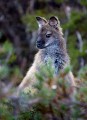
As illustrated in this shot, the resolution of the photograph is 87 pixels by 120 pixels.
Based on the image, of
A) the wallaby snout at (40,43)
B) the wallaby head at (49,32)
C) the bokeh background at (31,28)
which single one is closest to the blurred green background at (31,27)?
the bokeh background at (31,28)

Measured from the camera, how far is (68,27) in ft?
52.8

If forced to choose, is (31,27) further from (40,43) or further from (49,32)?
(40,43)

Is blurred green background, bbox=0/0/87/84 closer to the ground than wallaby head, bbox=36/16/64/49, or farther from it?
farther from it

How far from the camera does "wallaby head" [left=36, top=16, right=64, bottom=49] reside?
8.99 m

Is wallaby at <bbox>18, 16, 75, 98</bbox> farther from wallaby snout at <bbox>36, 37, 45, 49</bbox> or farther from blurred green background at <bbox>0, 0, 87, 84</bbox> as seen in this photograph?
blurred green background at <bbox>0, 0, 87, 84</bbox>

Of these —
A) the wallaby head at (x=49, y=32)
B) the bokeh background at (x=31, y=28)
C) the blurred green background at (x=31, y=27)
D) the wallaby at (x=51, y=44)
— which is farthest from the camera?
the blurred green background at (x=31, y=27)

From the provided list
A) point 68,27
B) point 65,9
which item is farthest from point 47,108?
point 65,9

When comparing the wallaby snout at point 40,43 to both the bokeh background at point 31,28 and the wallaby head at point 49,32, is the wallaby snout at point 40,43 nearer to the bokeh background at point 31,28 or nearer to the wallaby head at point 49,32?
the wallaby head at point 49,32

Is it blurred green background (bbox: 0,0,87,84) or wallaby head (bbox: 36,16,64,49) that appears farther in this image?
blurred green background (bbox: 0,0,87,84)

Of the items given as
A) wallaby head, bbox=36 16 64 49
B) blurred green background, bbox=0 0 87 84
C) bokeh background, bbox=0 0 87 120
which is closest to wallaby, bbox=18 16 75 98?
wallaby head, bbox=36 16 64 49

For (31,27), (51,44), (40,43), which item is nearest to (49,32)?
(51,44)

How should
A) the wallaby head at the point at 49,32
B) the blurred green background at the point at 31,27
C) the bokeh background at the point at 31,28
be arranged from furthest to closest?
the blurred green background at the point at 31,27, the bokeh background at the point at 31,28, the wallaby head at the point at 49,32

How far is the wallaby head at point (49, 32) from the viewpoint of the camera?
8.99 metres

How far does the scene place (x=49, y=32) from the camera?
916cm
